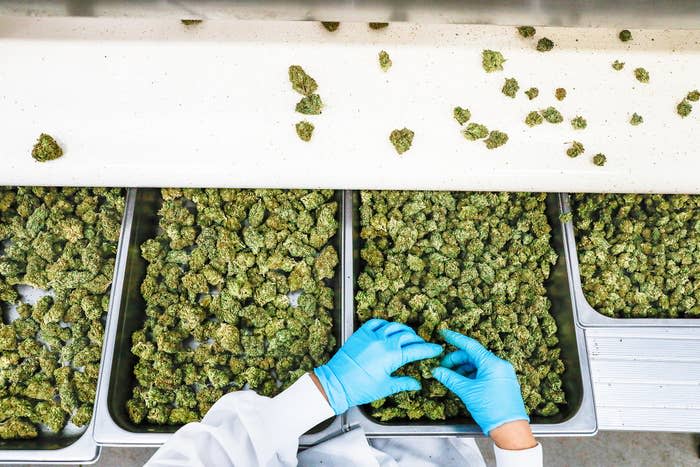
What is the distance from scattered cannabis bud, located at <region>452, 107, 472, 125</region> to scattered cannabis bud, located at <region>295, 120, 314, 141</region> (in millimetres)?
501

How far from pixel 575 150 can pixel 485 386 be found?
35.7 inches

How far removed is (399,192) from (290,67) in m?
0.81

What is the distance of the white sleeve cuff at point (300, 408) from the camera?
1.86 metres

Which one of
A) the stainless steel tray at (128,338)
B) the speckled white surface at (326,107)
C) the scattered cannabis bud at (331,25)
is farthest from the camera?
the stainless steel tray at (128,338)

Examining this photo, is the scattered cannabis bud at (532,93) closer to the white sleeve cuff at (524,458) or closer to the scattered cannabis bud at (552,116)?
the scattered cannabis bud at (552,116)

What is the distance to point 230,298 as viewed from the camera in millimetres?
2238

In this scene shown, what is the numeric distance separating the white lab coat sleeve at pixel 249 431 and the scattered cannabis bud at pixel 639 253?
134cm

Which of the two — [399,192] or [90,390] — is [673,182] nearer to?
[399,192]

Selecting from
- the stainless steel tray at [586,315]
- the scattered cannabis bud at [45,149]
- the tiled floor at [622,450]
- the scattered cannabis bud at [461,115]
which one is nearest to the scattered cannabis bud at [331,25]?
the scattered cannabis bud at [461,115]

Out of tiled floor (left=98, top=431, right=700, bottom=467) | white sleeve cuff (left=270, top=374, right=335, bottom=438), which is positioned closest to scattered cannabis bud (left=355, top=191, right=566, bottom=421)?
white sleeve cuff (left=270, top=374, right=335, bottom=438)

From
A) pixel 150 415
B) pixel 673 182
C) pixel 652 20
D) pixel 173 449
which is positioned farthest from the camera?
pixel 150 415

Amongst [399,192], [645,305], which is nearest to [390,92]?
[399,192]

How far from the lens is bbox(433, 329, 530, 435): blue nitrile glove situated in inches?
74.5

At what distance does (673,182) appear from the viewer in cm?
177
